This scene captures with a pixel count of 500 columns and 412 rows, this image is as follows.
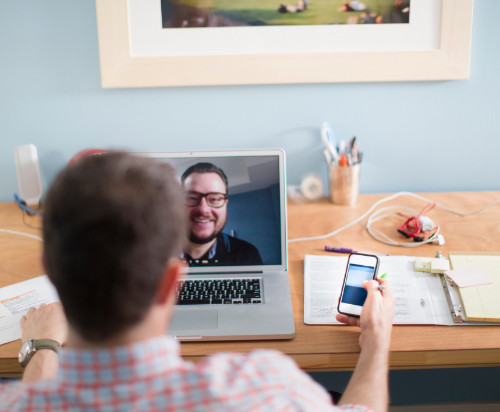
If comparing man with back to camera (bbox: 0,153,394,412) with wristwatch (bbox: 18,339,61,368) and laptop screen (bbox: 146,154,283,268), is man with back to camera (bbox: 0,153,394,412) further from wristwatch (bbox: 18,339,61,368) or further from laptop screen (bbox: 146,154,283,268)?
laptop screen (bbox: 146,154,283,268)

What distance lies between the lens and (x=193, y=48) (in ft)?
4.03

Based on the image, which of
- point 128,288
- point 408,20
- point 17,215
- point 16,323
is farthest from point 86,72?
point 128,288

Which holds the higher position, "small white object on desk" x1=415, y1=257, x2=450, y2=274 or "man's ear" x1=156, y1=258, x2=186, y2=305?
"man's ear" x1=156, y1=258, x2=186, y2=305

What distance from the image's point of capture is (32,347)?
725 mm

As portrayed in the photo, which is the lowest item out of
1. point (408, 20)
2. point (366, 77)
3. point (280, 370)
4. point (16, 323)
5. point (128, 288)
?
point (16, 323)

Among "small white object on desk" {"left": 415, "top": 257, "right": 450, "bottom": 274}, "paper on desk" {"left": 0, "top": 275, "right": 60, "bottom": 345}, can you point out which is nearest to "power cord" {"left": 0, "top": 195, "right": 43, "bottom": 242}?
"paper on desk" {"left": 0, "top": 275, "right": 60, "bottom": 345}

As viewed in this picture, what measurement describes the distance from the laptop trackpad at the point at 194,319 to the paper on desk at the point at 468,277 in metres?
0.50

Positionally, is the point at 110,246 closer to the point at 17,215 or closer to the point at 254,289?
the point at 254,289

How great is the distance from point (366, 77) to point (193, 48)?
51 centimetres

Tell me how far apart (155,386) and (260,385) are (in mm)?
101

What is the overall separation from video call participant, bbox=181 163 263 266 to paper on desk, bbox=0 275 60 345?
31cm

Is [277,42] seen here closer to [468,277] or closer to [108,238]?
[468,277]

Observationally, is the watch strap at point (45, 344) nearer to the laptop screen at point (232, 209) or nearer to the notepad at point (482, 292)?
the laptop screen at point (232, 209)

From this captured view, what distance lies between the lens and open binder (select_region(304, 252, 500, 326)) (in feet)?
2.67
